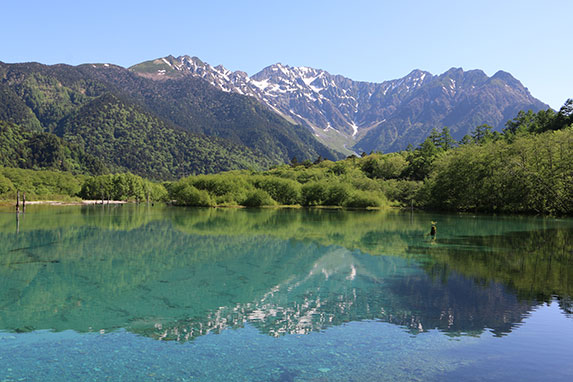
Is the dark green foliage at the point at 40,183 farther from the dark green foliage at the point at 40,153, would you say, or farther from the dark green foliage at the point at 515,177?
the dark green foliage at the point at 515,177

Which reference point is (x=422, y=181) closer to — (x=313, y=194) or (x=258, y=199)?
(x=313, y=194)

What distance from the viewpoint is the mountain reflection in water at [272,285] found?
11.1 meters

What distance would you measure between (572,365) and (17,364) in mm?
10998

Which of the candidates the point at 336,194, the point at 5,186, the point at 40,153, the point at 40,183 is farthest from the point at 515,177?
the point at 40,153

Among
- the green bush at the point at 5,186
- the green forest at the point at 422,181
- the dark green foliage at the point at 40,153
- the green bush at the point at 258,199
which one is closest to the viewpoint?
the green forest at the point at 422,181

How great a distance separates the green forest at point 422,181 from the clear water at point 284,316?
44116mm

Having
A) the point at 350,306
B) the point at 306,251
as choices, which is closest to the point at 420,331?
the point at 350,306

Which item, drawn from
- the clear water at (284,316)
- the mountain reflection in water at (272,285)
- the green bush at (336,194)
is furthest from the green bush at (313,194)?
the clear water at (284,316)

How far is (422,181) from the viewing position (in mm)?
99562

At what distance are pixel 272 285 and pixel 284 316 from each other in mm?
4028

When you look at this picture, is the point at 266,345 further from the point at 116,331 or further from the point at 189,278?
the point at 189,278

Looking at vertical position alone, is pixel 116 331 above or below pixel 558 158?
below

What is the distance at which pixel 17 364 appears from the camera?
26.6 ft

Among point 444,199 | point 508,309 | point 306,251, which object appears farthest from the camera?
point 444,199
